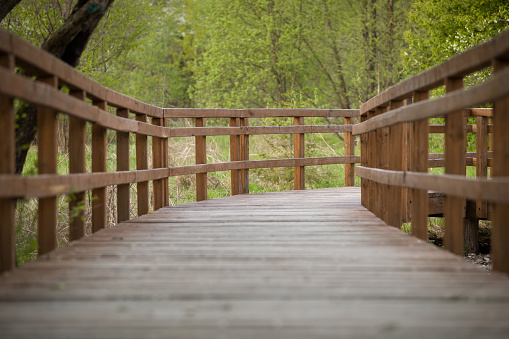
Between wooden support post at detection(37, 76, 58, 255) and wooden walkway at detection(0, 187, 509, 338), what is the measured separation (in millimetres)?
141

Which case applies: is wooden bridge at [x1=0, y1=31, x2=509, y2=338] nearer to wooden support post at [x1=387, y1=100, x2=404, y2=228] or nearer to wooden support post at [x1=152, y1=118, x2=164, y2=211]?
wooden support post at [x1=387, y1=100, x2=404, y2=228]

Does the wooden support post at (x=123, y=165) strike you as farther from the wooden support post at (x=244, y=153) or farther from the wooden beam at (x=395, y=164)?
the wooden support post at (x=244, y=153)

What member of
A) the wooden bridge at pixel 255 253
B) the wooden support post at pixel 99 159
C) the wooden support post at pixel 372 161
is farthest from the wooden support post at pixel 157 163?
the wooden support post at pixel 372 161

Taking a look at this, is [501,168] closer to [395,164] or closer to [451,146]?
[451,146]

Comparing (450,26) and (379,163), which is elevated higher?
(450,26)

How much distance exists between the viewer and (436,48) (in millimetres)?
20203

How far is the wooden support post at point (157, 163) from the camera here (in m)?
7.72

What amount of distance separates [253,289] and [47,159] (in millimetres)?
1787

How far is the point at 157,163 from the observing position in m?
7.78

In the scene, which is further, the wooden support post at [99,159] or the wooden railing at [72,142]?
the wooden support post at [99,159]

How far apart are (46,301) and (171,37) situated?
1430 inches

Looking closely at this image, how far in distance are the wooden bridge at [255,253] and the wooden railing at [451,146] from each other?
11 millimetres

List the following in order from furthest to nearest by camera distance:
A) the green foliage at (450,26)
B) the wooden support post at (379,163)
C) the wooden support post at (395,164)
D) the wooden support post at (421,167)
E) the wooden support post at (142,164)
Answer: the green foliage at (450,26) → the wooden support post at (142,164) → the wooden support post at (379,163) → the wooden support post at (395,164) → the wooden support post at (421,167)

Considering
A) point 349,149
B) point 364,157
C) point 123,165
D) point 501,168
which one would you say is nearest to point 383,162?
point 364,157
